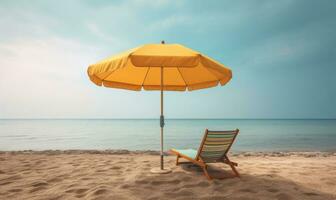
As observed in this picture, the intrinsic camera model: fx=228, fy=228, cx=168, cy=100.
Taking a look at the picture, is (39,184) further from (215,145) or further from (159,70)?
(159,70)

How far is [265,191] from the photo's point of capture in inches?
126

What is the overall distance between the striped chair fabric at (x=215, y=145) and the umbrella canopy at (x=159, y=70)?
40.7 inches

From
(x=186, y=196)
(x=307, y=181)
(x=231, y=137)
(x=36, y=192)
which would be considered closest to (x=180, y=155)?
(x=231, y=137)

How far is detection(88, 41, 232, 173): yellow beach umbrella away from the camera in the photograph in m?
3.29

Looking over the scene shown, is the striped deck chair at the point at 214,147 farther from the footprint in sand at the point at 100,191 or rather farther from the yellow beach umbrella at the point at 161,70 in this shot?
the footprint in sand at the point at 100,191

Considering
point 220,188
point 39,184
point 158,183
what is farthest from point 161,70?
point 39,184

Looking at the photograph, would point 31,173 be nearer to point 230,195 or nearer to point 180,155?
point 180,155

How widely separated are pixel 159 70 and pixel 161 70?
30.4 inches

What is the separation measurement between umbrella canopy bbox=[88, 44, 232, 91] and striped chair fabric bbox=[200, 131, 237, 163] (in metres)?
1.03

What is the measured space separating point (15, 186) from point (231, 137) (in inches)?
142

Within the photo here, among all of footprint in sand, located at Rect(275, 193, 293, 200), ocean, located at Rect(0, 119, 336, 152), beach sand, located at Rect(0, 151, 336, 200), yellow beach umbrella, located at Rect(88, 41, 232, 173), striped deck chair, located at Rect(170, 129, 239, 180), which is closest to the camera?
footprint in sand, located at Rect(275, 193, 293, 200)

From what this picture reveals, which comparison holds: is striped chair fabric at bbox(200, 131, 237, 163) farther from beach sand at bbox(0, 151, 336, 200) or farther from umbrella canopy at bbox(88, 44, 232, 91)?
umbrella canopy at bbox(88, 44, 232, 91)

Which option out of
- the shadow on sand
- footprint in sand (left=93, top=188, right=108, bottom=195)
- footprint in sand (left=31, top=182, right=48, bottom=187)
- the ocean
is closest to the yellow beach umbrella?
the shadow on sand

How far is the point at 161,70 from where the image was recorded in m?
4.50
